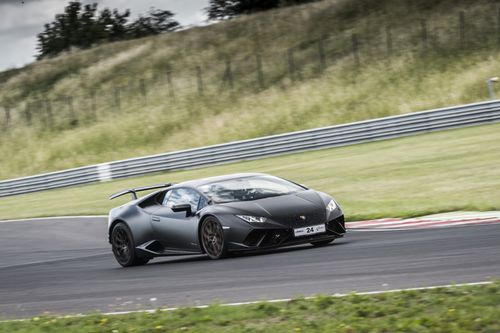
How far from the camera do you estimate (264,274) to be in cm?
1071

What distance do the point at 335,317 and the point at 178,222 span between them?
6832 millimetres

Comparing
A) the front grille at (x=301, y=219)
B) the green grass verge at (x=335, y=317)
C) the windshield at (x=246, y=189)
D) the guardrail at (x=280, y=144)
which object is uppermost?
the guardrail at (x=280, y=144)

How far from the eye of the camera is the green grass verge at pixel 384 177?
17.8m

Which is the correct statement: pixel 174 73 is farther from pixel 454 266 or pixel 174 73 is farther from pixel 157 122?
pixel 454 266

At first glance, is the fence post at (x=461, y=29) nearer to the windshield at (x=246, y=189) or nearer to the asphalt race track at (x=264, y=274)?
the asphalt race track at (x=264, y=274)

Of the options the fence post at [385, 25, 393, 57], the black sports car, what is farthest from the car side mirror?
the fence post at [385, 25, 393, 57]

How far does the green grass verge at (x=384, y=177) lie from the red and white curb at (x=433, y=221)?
51cm

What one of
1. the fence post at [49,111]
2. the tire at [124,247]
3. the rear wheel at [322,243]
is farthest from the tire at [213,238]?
the fence post at [49,111]

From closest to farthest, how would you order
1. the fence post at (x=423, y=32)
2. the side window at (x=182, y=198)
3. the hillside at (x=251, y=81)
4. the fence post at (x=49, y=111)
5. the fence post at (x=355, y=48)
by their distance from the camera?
the side window at (x=182, y=198) < the hillside at (x=251, y=81) < the fence post at (x=423, y=32) < the fence post at (x=355, y=48) < the fence post at (x=49, y=111)

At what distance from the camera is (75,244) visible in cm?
1881

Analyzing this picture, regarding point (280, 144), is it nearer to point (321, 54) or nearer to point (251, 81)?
point (321, 54)

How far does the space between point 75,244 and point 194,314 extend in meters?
11.1

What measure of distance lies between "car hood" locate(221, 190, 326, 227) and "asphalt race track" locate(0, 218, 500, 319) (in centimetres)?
41

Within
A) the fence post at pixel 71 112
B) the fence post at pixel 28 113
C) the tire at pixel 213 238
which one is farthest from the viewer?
the fence post at pixel 28 113
